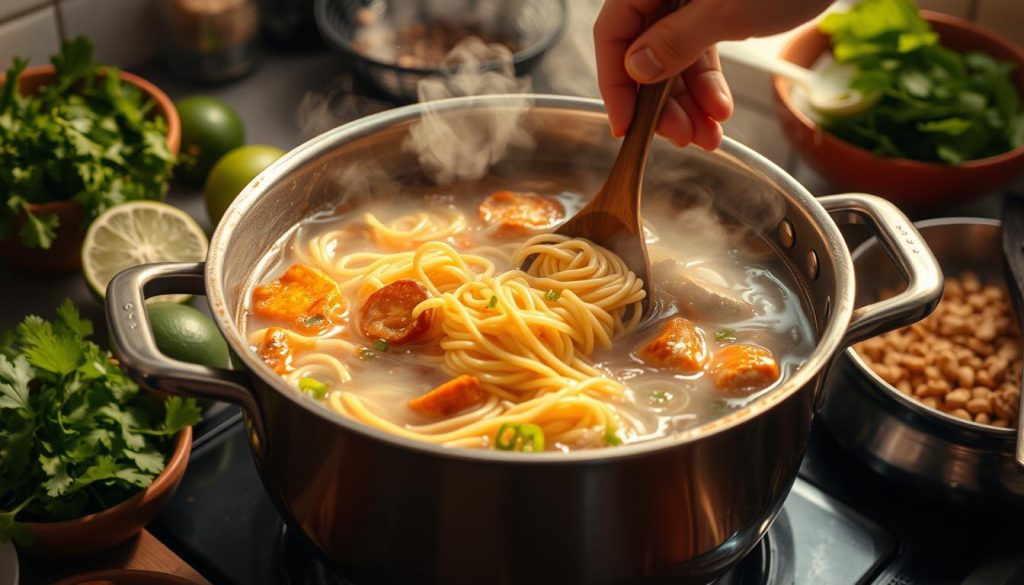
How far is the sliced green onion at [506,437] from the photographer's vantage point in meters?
1.57

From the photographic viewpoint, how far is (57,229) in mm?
2465

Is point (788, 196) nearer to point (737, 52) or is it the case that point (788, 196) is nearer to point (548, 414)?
point (548, 414)

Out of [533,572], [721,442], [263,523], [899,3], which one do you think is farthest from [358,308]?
[899,3]

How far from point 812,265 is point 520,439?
72cm

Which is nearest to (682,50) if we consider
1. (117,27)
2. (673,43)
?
(673,43)

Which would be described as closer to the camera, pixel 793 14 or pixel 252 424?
pixel 252 424

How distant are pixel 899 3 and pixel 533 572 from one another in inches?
92.0

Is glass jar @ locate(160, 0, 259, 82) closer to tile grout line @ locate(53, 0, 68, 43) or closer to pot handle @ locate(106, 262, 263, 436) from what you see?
tile grout line @ locate(53, 0, 68, 43)

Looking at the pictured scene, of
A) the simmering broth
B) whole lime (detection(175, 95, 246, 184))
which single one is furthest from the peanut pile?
whole lime (detection(175, 95, 246, 184))

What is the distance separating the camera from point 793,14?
178 cm

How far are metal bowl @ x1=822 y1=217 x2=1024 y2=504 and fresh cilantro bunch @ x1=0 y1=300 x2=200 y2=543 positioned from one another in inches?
52.5

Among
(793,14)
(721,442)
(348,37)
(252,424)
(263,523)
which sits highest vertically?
(793,14)

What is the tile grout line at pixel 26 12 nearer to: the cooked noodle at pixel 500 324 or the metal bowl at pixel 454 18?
the metal bowl at pixel 454 18

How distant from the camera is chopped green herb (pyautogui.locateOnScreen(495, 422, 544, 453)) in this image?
1.56 metres
